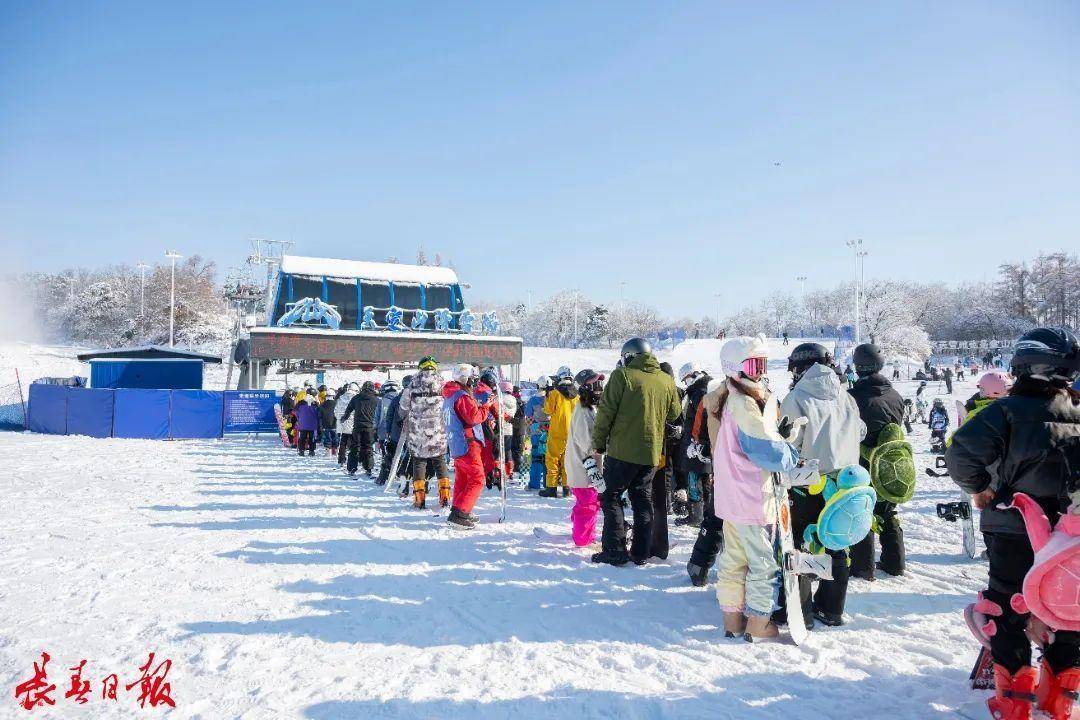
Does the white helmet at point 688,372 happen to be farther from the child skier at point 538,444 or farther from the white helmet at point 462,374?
the child skier at point 538,444

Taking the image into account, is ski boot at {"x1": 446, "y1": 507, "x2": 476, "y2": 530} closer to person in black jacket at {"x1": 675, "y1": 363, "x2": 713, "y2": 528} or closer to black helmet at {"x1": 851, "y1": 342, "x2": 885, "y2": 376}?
person in black jacket at {"x1": 675, "y1": 363, "x2": 713, "y2": 528}

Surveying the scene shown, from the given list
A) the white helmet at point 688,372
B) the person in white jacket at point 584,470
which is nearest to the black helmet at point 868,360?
the person in white jacket at point 584,470

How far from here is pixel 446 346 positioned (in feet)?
71.6

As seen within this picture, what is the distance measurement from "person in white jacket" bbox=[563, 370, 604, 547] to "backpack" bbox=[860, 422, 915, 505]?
2.14 meters

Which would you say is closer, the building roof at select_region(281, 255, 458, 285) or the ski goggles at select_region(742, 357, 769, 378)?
the ski goggles at select_region(742, 357, 769, 378)

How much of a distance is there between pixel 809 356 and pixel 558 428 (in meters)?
5.14

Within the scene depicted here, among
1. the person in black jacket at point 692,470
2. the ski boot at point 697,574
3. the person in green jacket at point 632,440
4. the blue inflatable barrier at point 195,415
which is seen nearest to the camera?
the ski boot at point 697,574

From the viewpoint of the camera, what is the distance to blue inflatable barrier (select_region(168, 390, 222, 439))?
20.3m

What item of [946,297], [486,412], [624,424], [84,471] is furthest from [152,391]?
[946,297]

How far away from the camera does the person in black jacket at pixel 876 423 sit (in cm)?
496

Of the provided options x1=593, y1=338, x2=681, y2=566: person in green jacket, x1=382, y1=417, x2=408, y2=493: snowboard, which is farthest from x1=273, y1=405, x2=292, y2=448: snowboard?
x1=593, y1=338, x2=681, y2=566: person in green jacket

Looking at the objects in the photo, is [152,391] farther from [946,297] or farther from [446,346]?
[946,297]

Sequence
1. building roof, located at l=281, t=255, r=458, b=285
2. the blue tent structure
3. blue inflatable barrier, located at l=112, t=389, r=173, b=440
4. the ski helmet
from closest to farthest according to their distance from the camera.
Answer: the ski helmet < blue inflatable barrier, located at l=112, t=389, r=173, b=440 < building roof, located at l=281, t=255, r=458, b=285 < the blue tent structure

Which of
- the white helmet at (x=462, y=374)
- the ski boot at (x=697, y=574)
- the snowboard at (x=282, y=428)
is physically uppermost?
the white helmet at (x=462, y=374)
